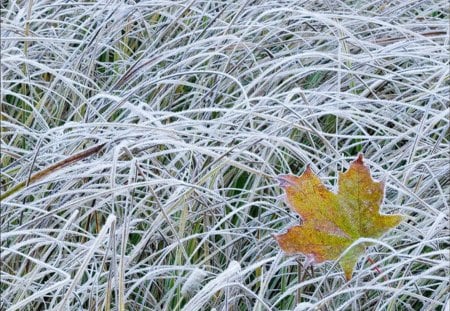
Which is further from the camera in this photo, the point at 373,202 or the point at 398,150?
the point at 398,150

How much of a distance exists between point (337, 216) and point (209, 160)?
1.26ft

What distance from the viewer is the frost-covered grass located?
125cm

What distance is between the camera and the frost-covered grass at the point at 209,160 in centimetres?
125

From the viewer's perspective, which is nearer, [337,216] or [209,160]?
[337,216]

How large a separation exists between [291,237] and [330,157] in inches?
10.5

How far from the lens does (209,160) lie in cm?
155

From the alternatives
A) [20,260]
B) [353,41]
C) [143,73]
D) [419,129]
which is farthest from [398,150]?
[20,260]

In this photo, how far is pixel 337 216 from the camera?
1.22 meters

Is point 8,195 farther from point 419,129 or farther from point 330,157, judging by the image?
point 419,129

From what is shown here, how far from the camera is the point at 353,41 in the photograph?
1.72 metres

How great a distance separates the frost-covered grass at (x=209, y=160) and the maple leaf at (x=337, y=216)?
47 mm

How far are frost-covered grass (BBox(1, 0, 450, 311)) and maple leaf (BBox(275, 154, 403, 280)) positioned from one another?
5 cm

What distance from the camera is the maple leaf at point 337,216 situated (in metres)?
1.20

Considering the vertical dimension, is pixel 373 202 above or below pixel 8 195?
below
